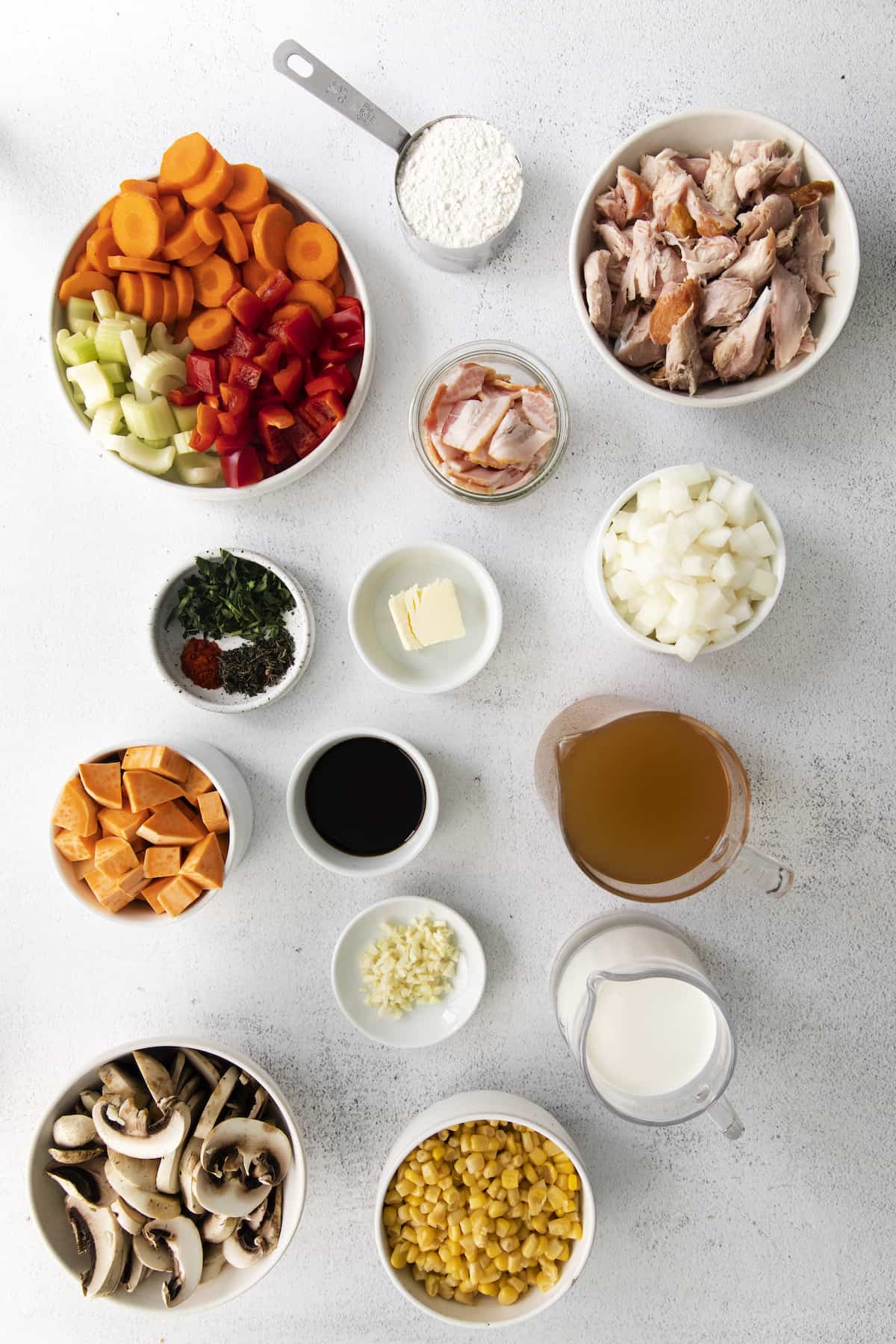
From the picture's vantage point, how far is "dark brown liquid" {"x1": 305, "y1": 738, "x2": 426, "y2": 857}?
5.25 ft

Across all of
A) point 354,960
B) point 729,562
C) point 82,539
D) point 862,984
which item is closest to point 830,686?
point 729,562

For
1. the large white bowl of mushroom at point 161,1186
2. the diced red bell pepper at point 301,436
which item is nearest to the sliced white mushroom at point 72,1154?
the large white bowl of mushroom at point 161,1186

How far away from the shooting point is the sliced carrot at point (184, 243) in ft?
4.91

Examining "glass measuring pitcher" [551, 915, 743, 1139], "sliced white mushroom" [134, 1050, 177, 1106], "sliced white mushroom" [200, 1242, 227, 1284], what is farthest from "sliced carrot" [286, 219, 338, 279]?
"sliced white mushroom" [200, 1242, 227, 1284]

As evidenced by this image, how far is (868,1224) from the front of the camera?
169 cm

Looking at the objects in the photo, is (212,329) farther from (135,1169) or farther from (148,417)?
(135,1169)

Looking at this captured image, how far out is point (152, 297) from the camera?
4.93ft

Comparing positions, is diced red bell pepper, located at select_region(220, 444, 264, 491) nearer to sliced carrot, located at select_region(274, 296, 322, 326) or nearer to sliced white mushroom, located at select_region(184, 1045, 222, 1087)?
sliced carrot, located at select_region(274, 296, 322, 326)

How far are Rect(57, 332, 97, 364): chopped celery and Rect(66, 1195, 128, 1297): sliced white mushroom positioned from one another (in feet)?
4.84

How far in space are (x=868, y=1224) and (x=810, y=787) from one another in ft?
2.94

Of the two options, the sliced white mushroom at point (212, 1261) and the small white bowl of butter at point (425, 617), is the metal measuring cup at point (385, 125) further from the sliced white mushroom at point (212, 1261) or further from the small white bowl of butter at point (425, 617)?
the sliced white mushroom at point (212, 1261)

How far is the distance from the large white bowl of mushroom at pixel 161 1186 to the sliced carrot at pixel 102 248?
139 centimetres

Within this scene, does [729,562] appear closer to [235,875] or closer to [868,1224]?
[235,875]

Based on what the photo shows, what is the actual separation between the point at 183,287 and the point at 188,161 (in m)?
0.21
